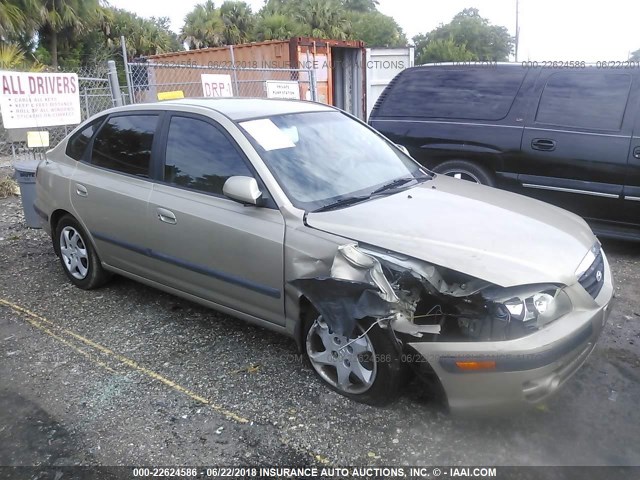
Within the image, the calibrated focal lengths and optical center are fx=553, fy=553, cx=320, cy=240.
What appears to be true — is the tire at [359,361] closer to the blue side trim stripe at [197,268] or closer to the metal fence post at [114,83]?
the blue side trim stripe at [197,268]

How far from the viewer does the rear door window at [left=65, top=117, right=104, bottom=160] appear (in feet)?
14.6

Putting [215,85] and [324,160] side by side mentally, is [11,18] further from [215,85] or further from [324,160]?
[324,160]

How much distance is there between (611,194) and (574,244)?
8.23 feet

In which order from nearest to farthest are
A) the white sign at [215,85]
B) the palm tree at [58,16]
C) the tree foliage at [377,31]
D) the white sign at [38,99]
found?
the white sign at [38,99] < the white sign at [215,85] < the palm tree at [58,16] < the tree foliage at [377,31]

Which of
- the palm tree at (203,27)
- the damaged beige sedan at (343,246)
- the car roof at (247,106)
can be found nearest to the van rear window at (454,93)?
the damaged beige sedan at (343,246)

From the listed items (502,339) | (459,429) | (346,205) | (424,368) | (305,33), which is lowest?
(459,429)

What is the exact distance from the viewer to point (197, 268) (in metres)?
3.57

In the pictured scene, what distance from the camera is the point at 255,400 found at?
315 cm

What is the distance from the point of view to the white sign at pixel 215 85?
8594mm

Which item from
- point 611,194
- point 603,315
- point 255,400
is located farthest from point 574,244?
point 611,194

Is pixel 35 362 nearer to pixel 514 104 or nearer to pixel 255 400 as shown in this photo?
pixel 255 400

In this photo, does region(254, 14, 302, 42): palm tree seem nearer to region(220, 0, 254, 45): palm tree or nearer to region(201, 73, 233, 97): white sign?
region(220, 0, 254, 45): palm tree

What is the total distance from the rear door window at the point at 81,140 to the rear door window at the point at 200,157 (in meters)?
1.01

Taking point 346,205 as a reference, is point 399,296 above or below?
below
